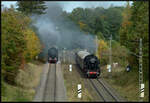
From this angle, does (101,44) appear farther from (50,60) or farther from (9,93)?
(9,93)

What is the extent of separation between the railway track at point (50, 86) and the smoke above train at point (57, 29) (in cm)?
349

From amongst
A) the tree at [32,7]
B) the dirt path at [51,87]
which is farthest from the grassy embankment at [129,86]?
the tree at [32,7]

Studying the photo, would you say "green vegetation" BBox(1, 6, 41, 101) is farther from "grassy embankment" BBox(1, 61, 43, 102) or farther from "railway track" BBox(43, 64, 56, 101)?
"railway track" BBox(43, 64, 56, 101)

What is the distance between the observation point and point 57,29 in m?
19.1

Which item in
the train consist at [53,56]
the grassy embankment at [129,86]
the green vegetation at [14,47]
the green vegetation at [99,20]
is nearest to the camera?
the green vegetation at [14,47]

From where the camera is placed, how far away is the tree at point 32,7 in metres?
14.7

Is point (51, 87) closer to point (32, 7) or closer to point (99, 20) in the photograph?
point (99, 20)

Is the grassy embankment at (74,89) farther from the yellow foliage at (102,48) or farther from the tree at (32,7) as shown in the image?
the yellow foliage at (102,48)

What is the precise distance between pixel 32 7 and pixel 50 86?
38.4 feet

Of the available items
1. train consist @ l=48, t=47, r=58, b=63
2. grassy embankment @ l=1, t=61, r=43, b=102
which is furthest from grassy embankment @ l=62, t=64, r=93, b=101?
train consist @ l=48, t=47, r=58, b=63

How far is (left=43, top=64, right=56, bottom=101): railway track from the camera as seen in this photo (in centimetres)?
2206

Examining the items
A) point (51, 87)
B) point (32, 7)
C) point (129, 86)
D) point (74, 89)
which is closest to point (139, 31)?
point (129, 86)

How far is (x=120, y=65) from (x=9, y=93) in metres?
22.1

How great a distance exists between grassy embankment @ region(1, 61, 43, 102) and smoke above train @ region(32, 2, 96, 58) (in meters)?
3.34
